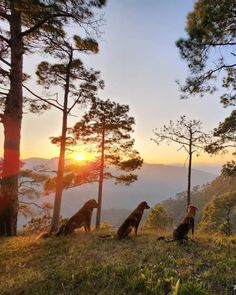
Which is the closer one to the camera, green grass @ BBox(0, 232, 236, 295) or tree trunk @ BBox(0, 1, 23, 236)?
green grass @ BBox(0, 232, 236, 295)

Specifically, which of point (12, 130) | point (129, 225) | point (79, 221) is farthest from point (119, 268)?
point (12, 130)

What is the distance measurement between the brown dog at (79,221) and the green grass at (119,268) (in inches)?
74.5

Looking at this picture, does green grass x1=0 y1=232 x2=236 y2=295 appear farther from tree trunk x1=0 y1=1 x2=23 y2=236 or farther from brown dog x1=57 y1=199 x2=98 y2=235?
tree trunk x1=0 y1=1 x2=23 y2=236

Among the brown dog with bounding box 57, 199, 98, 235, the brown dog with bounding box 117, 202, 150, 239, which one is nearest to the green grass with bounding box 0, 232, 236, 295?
the brown dog with bounding box 117, 202, 150, 239

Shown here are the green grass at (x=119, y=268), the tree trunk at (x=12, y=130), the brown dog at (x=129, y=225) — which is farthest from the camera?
the tree trunk at (x=12, y=130)

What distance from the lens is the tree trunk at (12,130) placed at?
35.8 feet

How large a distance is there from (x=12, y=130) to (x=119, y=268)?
7517 mm

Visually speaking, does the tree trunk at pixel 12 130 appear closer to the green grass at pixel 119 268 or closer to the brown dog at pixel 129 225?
the green grass at pixel 119 268

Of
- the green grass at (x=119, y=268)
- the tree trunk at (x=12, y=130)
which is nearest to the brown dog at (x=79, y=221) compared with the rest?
the green grass at (x=119, y=268)

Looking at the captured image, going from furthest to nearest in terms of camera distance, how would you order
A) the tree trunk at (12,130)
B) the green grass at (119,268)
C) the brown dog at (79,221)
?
the tree trunk at (12,130) → the brown dog at (79,221) → the green grass at (119,268)

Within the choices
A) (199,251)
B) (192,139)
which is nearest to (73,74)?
(192,139)

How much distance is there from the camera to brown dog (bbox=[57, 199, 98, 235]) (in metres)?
9.83

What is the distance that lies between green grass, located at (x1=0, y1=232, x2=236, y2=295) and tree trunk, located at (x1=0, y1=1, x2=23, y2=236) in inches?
137

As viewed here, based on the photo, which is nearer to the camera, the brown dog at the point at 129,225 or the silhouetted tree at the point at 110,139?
the brown dog at the point at 129,225
